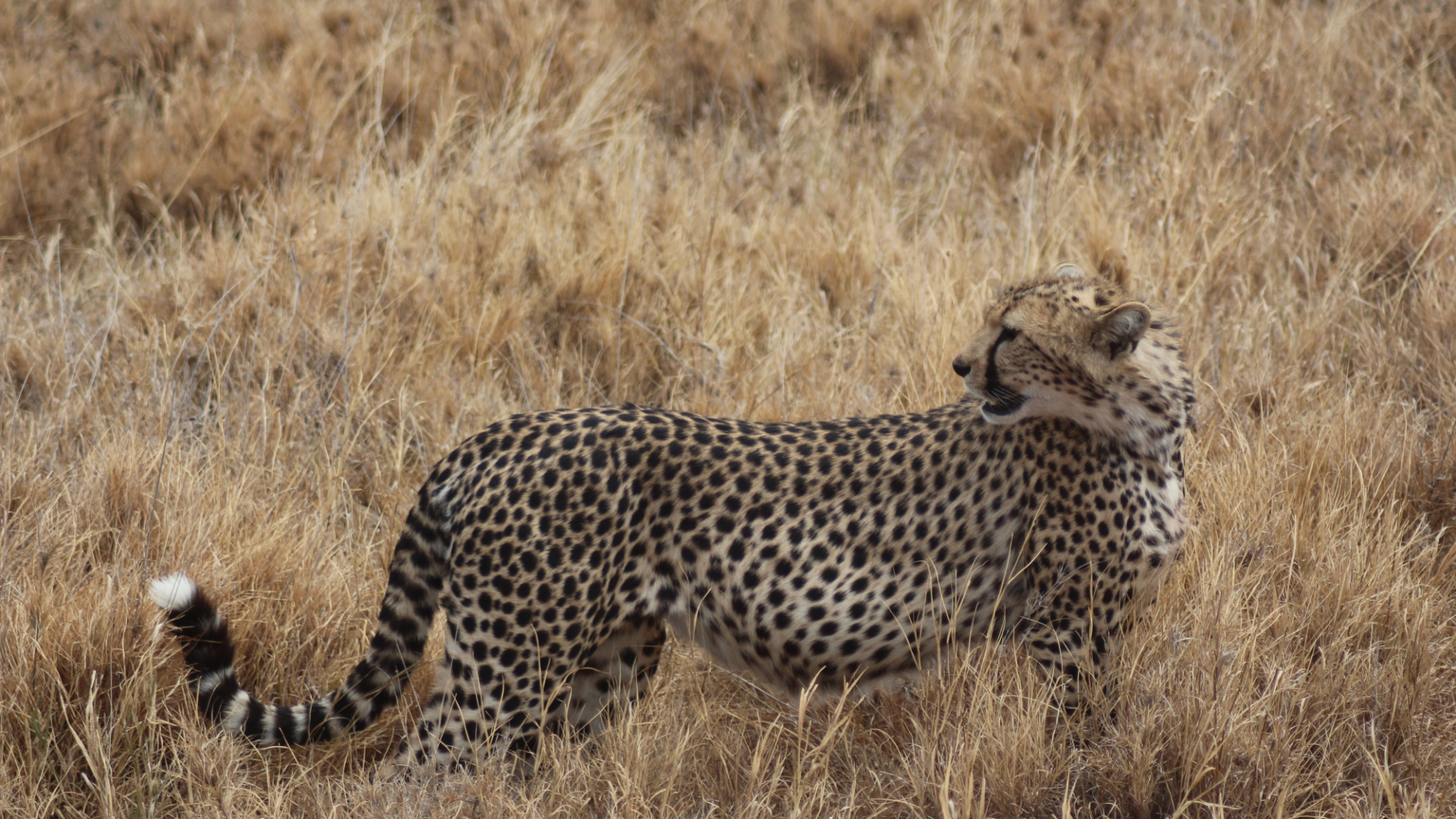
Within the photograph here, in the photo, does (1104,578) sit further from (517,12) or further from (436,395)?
(517,12)

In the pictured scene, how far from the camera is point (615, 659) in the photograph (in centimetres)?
281

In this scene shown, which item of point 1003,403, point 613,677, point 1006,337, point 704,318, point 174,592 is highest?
point 1006,337

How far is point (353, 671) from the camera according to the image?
2678 mm

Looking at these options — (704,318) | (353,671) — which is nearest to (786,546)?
(353,671)

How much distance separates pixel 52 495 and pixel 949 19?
4.29m

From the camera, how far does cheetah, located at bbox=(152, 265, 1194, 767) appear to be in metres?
2.57

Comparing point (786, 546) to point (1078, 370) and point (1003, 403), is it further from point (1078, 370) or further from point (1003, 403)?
point (1078, 370)

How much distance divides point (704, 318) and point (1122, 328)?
1.98 m

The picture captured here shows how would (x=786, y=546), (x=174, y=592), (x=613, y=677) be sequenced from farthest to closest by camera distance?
(x=613, y=677)
(x=786, y=546)
(x=174, y=592)

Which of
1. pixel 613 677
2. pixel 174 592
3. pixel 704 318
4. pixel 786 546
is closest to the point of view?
pixel 174 592

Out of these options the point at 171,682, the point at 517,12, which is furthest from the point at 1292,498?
the point at 517,12

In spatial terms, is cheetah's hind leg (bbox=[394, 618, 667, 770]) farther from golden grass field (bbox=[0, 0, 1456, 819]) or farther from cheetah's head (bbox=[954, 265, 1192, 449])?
cheetah's head (bbox=[954, 265, 1192, 449])

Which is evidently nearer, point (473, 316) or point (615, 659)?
point (615, 659)

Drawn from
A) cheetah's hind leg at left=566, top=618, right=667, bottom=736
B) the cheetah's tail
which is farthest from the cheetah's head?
the cheetah's tail
